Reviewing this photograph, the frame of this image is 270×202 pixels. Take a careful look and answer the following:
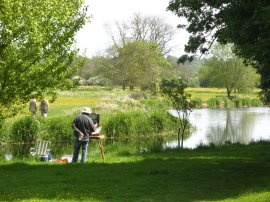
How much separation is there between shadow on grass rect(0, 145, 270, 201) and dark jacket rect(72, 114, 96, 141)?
1.40 meters

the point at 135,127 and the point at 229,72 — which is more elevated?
the point at 229,72

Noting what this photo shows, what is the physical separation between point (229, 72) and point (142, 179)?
236 feet

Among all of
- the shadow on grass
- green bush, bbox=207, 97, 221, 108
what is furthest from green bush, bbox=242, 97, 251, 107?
the shadow on grass

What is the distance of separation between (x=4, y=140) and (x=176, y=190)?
688 inches

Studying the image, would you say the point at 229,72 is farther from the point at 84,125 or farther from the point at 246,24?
the point at 246,24

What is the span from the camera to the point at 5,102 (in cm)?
1361

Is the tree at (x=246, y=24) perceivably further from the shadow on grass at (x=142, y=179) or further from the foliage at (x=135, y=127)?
the foliage at (x=135, y=127)

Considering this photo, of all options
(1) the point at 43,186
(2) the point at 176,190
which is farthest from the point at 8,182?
(2) the point at 176,190

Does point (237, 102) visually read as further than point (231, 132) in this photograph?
Yes

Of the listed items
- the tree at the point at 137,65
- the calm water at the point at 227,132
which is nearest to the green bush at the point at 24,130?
the calm water at the point at 227,132

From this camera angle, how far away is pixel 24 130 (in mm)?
26188

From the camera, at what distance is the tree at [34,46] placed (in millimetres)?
12773

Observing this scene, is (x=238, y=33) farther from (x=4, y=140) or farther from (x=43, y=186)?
(x=4, y=140)

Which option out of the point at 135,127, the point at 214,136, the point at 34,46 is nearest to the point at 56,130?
the point at 135,127
